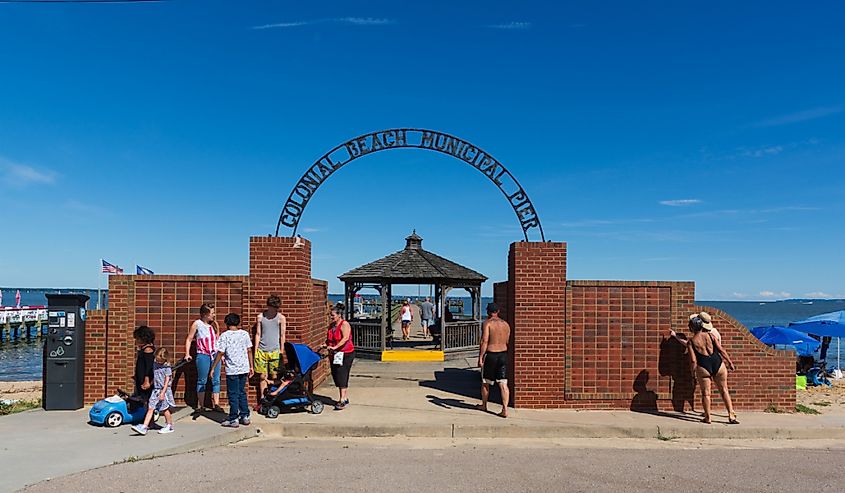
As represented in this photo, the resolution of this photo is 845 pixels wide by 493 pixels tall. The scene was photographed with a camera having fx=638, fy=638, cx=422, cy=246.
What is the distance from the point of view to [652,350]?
973 cm

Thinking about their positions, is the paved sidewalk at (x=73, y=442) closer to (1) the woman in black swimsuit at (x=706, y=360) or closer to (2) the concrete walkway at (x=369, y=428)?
(2) the concrete walkway at (x=369, y=428)

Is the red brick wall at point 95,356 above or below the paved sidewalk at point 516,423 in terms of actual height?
above

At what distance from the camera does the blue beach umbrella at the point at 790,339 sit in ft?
55.8

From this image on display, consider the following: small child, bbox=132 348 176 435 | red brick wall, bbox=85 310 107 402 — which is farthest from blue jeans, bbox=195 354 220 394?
red brick wall, bbox=85 310 107 402

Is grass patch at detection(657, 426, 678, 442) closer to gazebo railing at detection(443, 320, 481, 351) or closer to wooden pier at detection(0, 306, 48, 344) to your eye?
gazebo railing at detection(443, 320, 481, 351)

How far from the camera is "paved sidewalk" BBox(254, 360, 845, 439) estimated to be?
27.7 ft

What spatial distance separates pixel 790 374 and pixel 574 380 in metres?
3.32

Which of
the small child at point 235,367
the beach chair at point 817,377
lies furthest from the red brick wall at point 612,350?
the beach chair at point 817,377

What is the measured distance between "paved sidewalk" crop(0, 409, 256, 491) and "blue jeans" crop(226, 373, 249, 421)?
241mm

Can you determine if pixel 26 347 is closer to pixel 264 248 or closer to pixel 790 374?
pixel 264 248

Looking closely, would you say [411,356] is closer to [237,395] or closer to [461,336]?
[461,336]

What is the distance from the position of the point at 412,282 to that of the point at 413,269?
39 cm

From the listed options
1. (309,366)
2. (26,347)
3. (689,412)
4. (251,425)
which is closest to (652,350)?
(689,412)

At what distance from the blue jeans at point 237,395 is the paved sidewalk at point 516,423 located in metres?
0.30
